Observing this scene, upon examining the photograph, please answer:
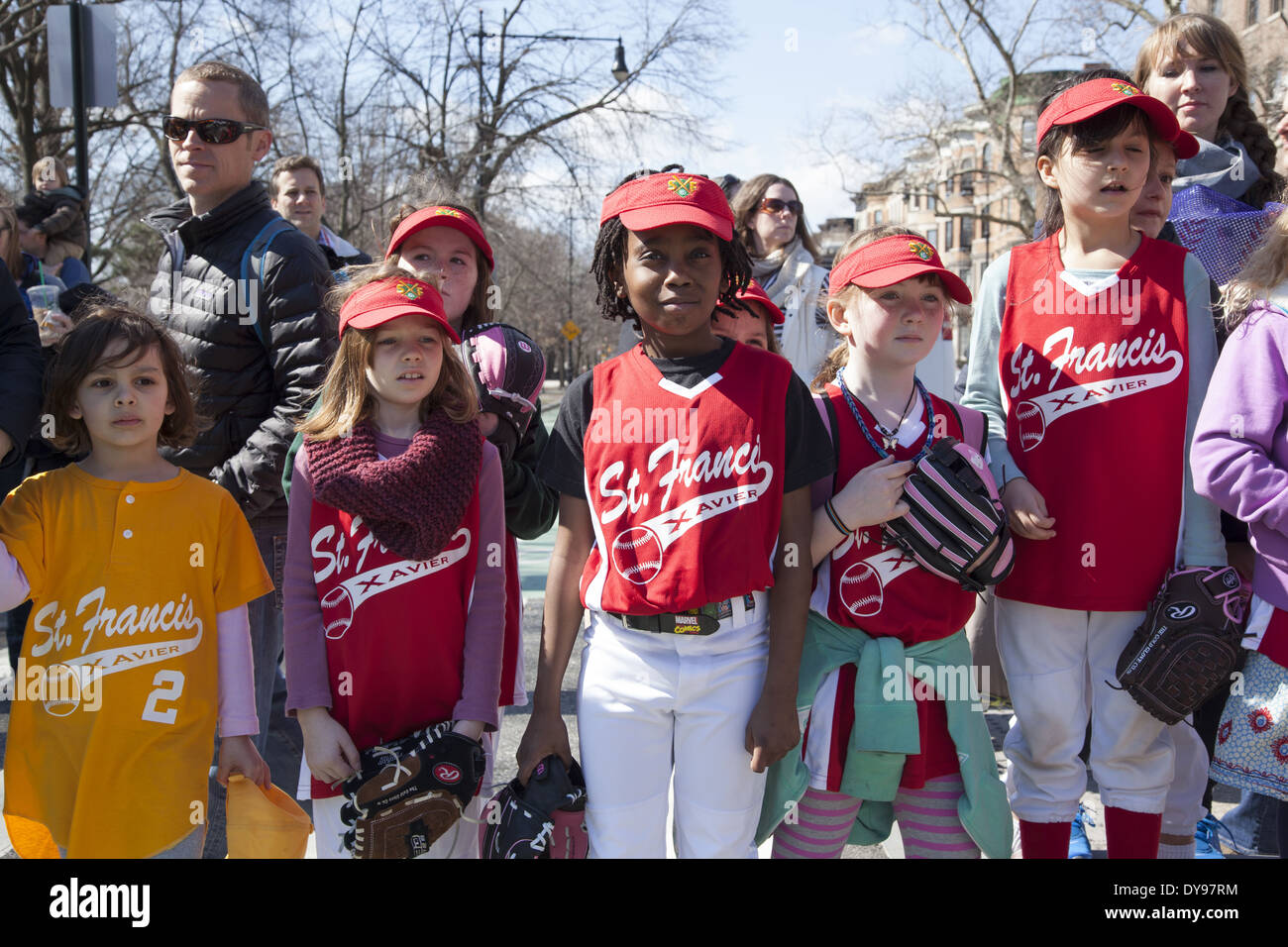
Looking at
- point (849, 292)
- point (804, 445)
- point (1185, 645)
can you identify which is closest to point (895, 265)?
point (849, 292)

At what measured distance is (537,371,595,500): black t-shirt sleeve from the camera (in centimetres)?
249

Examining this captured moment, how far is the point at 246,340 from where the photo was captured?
326 cm

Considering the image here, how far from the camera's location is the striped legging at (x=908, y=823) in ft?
8.18

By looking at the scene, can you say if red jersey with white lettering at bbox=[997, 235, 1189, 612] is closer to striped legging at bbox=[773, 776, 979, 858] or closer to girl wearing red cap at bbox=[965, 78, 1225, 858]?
girl wearing red cap at bbox=[965, 78, 1225, 858]

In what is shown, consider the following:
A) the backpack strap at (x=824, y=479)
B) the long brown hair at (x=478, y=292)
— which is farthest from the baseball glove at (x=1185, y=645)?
the long brown hair at (x=478, y=292)

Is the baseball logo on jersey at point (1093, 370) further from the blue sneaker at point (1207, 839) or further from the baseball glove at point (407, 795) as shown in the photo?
the baseball glove at point (407, 795)

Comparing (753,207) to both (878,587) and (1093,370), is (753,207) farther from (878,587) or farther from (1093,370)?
(878,587)

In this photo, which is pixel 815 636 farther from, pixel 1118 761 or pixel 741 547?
pixel 1118 761

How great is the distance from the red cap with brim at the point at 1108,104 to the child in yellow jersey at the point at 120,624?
253 centimetres

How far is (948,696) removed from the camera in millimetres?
2504

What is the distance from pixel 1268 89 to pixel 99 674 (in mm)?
22174

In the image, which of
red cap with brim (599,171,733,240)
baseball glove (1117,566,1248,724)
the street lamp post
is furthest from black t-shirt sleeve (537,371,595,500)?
the street lamp post

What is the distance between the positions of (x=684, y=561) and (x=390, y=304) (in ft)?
3.39

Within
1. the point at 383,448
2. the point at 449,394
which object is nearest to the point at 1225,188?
the point at 449,394
